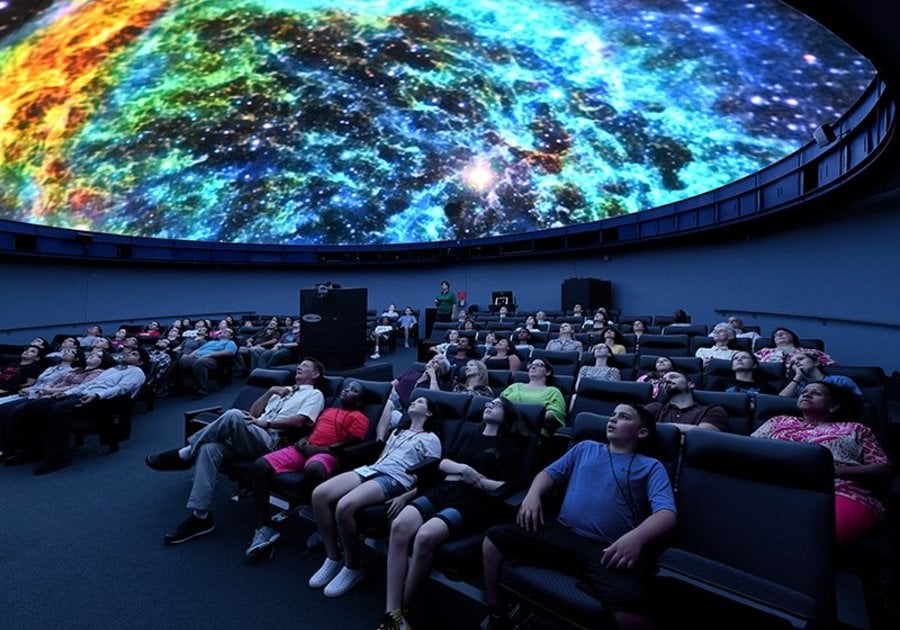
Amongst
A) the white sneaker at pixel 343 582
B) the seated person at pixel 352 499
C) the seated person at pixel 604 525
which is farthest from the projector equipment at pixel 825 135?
→ the white sneaker at pixel 343 582

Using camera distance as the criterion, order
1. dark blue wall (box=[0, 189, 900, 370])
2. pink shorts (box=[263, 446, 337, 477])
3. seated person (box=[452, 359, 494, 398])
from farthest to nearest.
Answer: dark blue wall (box=[0, 189, 900, 370]) → seated person (box=[452, 359, 494, 398]) → pink shorts (box=[263, 446, 337, 477])

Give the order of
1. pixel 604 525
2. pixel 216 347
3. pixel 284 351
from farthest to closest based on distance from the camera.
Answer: pixel 216 347
pixel 284 351
pixel 604 525

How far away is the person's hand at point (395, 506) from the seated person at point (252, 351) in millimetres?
6998

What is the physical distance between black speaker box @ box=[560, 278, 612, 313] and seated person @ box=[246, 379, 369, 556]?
30.9 feet

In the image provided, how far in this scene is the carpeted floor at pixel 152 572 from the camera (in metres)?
2.16

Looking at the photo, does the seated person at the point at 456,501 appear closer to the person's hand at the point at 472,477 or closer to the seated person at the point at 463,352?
the person's hand at the point at 472,477

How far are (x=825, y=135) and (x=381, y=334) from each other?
976 centimetres

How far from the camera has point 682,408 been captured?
10.6ft

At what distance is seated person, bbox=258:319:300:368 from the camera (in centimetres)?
718

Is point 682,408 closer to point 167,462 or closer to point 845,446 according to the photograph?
point 845,446

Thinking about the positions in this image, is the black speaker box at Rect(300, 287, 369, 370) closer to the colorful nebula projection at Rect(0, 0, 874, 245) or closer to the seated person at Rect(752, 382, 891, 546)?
the seated person at Rect(752, 382, 891, 546)

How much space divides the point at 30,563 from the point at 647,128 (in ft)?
80.4

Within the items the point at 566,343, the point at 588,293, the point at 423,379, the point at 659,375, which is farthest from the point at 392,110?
the point at 659,375

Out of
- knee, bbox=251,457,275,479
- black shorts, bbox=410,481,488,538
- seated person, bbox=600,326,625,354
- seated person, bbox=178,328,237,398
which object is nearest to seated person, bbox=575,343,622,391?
seated person, bbox=600,326,625,354
